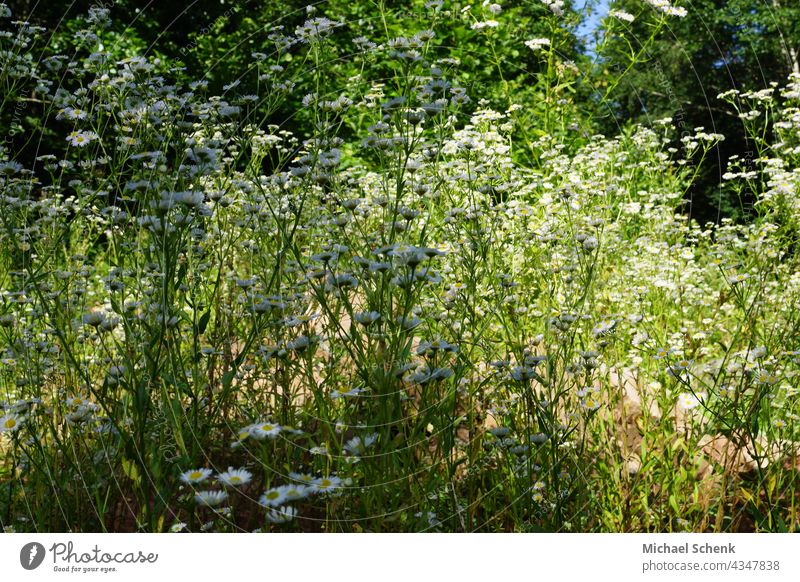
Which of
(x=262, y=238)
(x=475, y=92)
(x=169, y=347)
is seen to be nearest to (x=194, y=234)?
(x=262, y=238)

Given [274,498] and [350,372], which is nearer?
[274,498]
